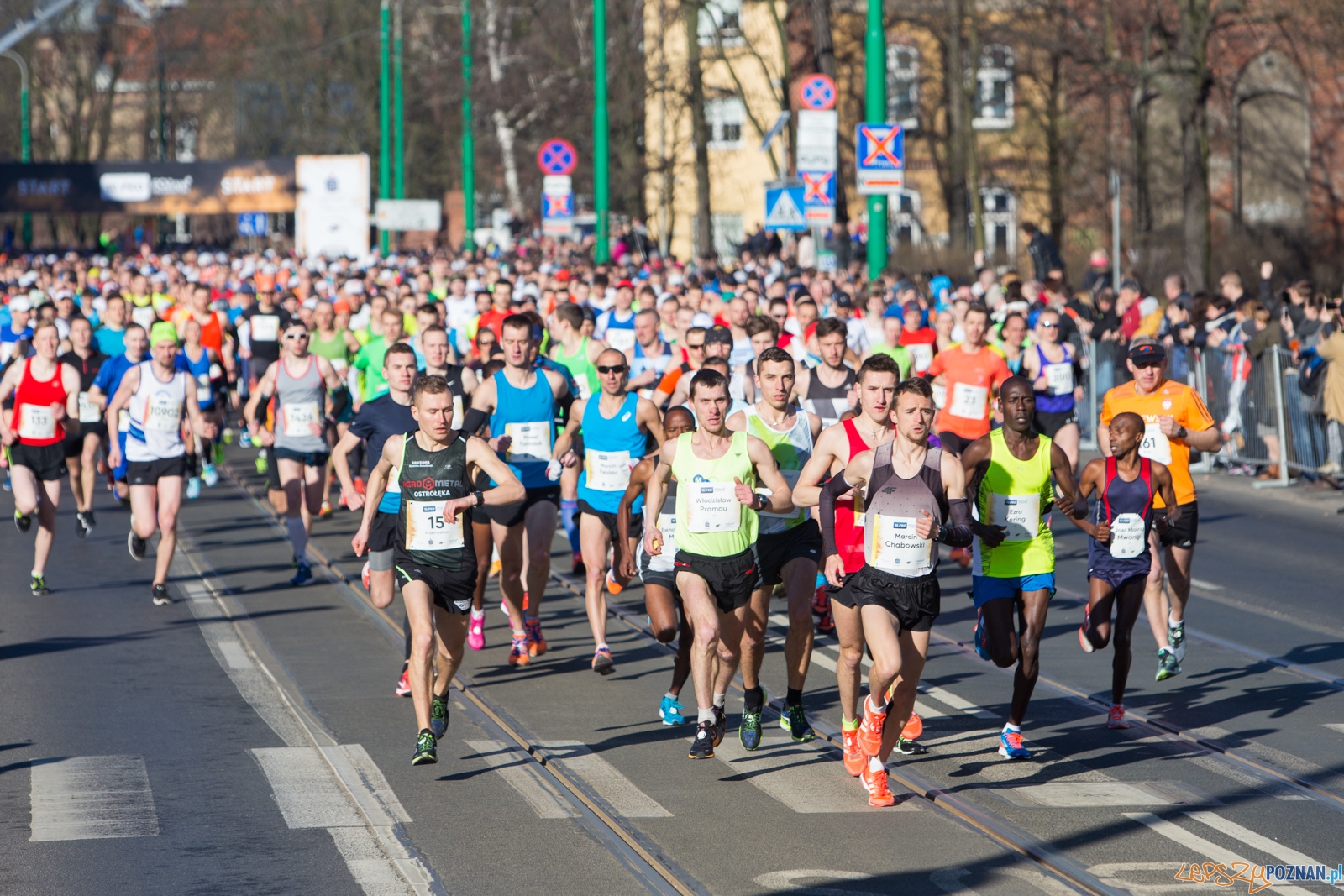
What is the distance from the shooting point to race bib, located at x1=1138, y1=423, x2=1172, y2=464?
34.2 feet

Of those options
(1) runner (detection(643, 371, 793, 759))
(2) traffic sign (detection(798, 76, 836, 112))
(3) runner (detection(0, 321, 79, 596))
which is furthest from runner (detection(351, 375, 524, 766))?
(2) traffic sign (detection(798, 76, 836, 112))

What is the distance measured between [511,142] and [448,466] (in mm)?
55482

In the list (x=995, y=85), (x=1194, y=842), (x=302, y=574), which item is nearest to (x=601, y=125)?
(x=302, y=574)

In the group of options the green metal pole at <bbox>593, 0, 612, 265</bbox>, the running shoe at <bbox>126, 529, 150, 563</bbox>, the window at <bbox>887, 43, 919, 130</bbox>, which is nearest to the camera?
the running shoe at <bbox>126, 529, 150, 563</bbox>

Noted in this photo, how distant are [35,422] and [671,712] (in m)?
6.80

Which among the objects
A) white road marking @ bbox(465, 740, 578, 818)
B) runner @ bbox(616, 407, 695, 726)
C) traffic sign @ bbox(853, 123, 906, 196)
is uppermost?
traffic sign @ bbox(853, 123, 906, 196)

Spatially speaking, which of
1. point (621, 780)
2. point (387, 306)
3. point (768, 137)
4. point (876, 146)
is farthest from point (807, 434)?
point (768, 137)

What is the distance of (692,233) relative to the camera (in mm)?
60188

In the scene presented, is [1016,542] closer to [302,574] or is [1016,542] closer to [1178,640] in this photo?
[1178,640]

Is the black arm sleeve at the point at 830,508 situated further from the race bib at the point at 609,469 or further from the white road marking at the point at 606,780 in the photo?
the race bib at the point at 609,469

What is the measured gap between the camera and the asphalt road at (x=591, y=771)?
6.88 metres

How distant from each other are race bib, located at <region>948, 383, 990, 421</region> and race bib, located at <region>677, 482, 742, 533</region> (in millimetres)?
5348

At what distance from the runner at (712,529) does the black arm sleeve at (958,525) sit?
0.96 meters

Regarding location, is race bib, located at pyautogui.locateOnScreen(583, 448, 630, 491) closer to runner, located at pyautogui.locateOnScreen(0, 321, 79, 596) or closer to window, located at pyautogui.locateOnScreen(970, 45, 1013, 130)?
runner, located at pyautogui.locateOnScreen(0, 321, 79, 596)
